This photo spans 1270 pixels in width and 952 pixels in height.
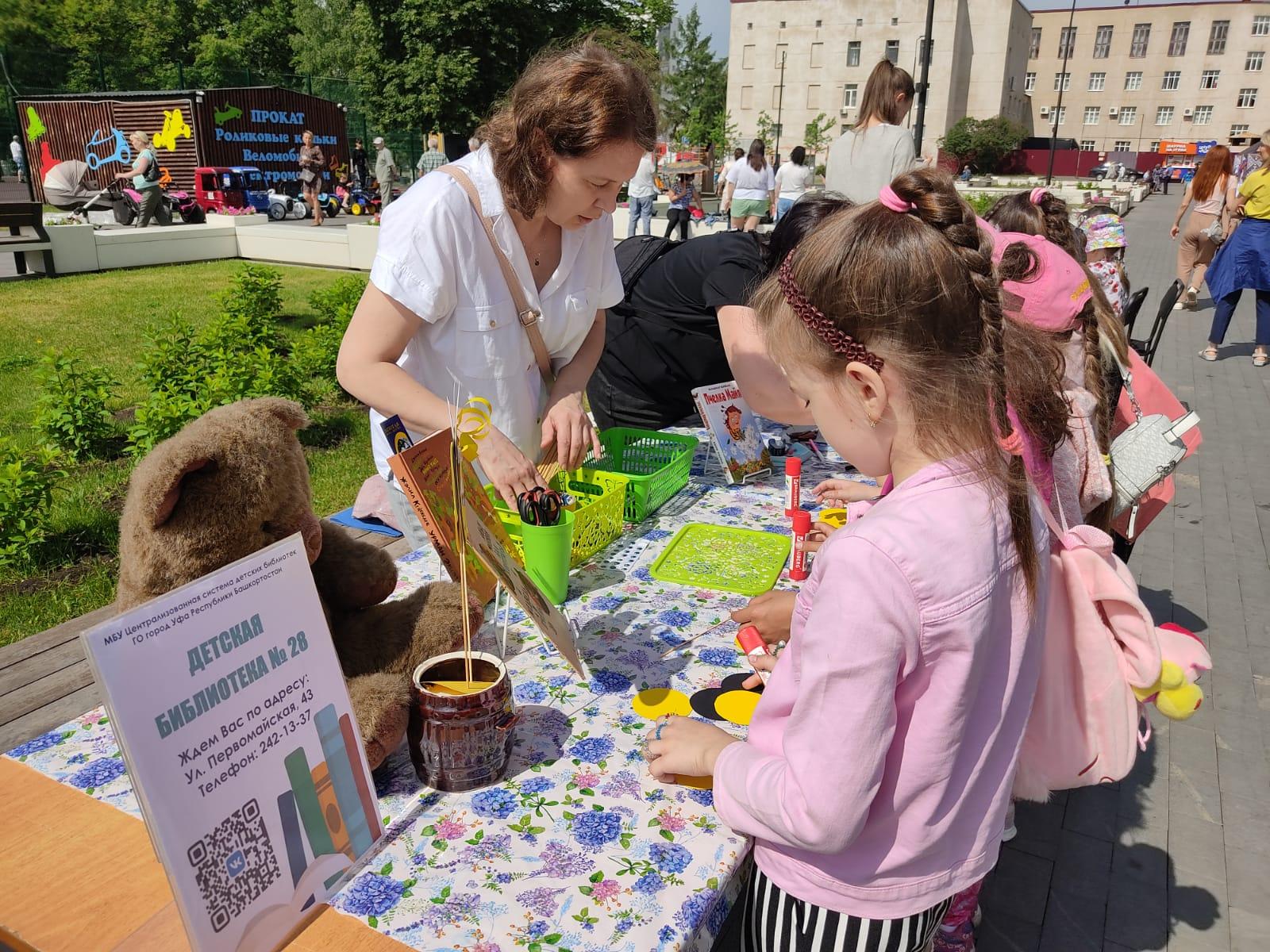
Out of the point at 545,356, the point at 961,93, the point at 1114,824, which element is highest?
the point at 961,93

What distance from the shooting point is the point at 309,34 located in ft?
133

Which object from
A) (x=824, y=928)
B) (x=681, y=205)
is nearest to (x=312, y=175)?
(x=681, y=205)

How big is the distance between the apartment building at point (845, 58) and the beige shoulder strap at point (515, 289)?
199 feet

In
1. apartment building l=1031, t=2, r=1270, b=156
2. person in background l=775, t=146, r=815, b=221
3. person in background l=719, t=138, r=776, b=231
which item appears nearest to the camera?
person in background l=775, t=146, r=815, b=221

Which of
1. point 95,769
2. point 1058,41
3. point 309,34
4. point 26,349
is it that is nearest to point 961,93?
point 1058,41

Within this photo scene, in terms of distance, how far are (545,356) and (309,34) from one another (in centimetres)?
4637

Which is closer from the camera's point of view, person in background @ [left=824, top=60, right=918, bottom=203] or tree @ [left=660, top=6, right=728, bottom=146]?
person in background @ [left=824, top=60, right=918, bottom=203]

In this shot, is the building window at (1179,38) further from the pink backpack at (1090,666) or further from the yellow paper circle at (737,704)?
the yellow paper circle at (737,704)

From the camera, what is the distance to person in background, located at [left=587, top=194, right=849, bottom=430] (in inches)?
92.1

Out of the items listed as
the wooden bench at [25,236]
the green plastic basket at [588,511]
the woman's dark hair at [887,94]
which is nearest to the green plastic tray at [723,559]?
the green plastic basket at [588,511]

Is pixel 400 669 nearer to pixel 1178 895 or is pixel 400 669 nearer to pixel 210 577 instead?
pixel 210 577

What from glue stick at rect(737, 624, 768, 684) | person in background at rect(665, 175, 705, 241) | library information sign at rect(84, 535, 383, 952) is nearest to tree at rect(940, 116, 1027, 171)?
person in background at rect(665, 175, 705, 241)

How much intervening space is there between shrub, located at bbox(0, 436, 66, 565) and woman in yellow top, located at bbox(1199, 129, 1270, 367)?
28.8ft

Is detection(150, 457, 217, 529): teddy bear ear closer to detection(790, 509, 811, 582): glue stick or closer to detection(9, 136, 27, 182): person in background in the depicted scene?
detection(790, 509, 811, 582): glue stick
